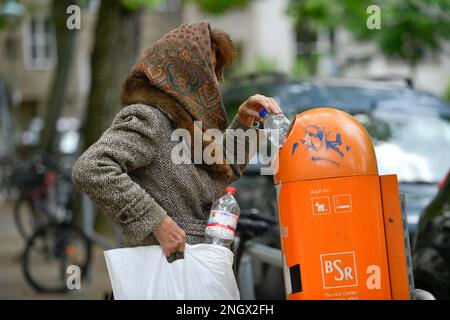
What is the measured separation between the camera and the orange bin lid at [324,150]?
304cm

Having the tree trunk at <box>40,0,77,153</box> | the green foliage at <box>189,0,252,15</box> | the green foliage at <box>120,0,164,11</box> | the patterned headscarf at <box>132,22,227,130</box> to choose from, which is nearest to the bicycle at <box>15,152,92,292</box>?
the green foliage at <box>120,0,164,11</box>

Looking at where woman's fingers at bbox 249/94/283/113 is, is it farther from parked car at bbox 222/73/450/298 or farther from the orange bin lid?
parked car at bbox 222/73/450/298

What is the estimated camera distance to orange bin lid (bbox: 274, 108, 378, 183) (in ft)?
9.98

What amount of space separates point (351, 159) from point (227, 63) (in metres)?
0.79

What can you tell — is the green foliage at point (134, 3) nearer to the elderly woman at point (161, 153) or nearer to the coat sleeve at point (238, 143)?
the coat sleeve at point (238, 143)

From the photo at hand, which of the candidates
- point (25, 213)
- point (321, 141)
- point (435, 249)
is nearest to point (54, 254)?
point (25, 213)

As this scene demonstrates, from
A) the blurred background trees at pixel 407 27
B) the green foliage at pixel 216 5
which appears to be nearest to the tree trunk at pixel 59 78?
the green foliage at pixel 216 5

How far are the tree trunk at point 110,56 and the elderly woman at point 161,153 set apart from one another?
23.9 feet

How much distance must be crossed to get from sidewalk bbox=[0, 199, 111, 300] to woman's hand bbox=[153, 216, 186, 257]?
4.56 meters

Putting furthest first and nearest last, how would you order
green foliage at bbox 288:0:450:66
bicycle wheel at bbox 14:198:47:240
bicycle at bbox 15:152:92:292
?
green foliage at bbox 288:0:450:66
bicycle wheel at bbox 14:198:47:240
bicycle at bbox 15:152:92:292

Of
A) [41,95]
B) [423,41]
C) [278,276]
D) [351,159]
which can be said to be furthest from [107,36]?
[41,95]

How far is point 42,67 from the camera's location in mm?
39812

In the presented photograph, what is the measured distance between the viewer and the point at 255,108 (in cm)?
348
